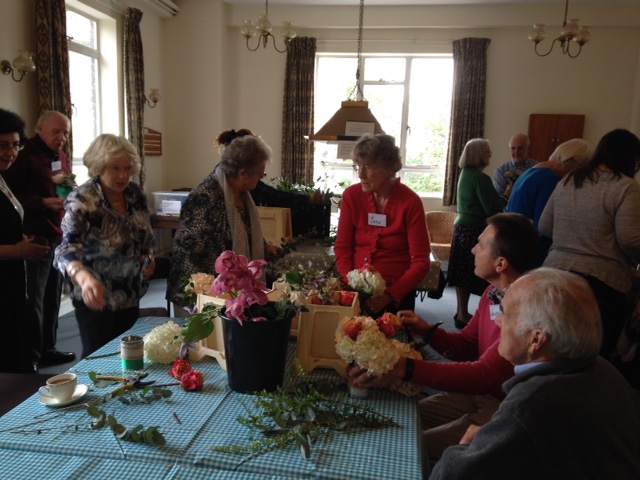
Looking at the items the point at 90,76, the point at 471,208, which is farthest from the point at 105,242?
the point at 90,76

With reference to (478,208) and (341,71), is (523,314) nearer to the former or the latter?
(478,208)

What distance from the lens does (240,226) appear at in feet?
7.66

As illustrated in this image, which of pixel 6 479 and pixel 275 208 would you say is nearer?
pixel 6 479

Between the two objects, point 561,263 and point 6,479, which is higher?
point 561,263

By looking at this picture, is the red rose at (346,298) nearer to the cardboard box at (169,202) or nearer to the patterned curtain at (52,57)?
the patterned curtain at (52,57)

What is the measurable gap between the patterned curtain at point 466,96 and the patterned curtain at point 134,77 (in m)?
3.68

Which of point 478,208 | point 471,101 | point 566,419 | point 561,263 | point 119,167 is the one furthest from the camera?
point 471,101

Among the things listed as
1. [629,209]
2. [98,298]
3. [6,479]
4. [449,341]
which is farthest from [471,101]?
[6,479]

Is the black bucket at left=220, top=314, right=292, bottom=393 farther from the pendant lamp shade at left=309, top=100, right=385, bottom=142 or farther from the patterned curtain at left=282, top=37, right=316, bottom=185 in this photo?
the patterned curtain at left=282, top=37, right=316, bottom=185

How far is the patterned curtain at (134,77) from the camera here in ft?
17.2

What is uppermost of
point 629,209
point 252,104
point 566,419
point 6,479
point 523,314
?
point 252,104

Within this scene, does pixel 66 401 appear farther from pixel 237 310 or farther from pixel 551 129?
pixel 551 129

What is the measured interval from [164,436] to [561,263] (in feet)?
7.18

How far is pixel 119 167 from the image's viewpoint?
2.01 meters
